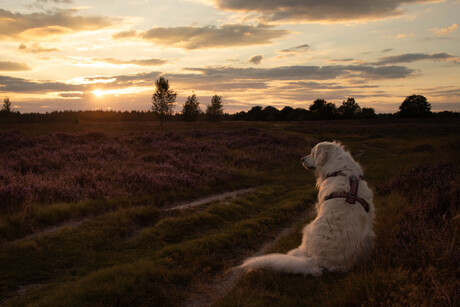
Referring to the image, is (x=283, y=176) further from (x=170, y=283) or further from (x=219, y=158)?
(x=170, y=283)

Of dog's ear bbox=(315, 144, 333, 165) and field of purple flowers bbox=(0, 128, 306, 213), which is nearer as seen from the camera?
dog's ear bbox=(315, 144, 333, 165)

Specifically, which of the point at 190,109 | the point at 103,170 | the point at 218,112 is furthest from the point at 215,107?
the point at 103,170

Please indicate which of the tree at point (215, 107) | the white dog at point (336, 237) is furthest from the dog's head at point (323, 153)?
the tree at point (215, 107)

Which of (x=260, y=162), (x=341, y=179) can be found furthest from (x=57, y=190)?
(x=260, y=162)

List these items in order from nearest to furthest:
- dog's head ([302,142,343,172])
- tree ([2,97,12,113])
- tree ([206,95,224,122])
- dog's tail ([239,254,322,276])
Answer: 1. dog's tail ([239,254,322,276])
2. dog's head ([302,142,343,172])
3. tree ([2,97,12,113])
4. tree ([206,95,224,122])

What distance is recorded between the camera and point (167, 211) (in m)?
8.95

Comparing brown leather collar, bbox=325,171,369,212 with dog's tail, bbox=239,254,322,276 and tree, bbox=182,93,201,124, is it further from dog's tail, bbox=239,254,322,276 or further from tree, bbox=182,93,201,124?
tree, bbox=182,93,201,124

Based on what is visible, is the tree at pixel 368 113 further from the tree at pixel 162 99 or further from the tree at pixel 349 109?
the tree at pixel 162 99

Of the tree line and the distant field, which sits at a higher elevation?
the tree line

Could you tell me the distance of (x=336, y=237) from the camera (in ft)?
14.7

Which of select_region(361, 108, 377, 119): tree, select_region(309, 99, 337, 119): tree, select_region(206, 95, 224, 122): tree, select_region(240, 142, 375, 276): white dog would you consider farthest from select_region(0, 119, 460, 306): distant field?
select_region(361, 108, 377, 119): tree

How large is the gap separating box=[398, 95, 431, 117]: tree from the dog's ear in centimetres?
8902

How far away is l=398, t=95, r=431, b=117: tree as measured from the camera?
262 ft

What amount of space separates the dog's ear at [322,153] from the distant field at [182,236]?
172 centimetres
